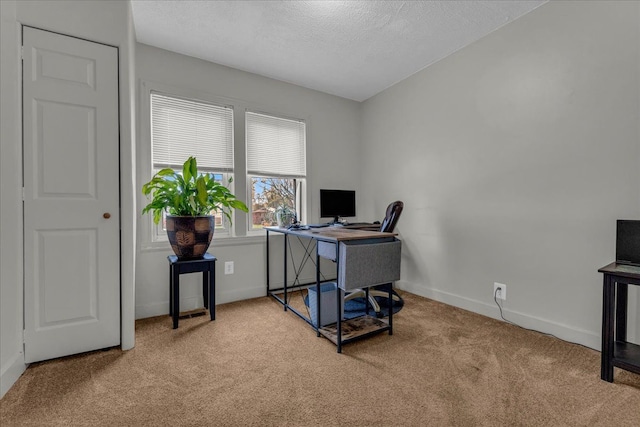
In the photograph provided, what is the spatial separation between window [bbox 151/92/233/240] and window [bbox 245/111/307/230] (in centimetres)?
27

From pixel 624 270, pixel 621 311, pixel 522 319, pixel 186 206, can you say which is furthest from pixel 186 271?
pixel 621 311

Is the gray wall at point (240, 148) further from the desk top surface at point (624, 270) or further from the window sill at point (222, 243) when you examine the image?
the desk top surface at point (624, 270)

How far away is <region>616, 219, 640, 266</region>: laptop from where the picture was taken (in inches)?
68.7

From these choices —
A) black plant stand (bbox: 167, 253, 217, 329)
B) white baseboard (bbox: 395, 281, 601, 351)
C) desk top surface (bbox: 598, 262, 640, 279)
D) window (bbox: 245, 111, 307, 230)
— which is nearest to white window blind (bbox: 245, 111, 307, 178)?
window (bbox: 245, 111, 307, 230)

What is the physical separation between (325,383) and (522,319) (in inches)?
71.7

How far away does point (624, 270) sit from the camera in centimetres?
159

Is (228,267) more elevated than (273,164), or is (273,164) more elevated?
(273,164)

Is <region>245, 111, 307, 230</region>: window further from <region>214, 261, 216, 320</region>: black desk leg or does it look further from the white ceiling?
<region>214, 261, 216, 320</region>: black desk leg

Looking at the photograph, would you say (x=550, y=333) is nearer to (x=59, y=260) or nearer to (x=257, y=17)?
(x=257, y=17)

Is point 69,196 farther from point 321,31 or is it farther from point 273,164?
point 321,31

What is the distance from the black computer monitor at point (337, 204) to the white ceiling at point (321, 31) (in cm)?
142

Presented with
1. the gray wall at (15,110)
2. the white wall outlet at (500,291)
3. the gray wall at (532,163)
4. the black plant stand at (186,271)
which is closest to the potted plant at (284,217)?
the black plant stand at (186,271)

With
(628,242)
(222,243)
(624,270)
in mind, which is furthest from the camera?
(222,243)

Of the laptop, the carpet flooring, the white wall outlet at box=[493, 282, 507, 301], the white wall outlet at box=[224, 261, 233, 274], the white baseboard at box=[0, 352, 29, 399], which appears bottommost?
the carpet flooring
